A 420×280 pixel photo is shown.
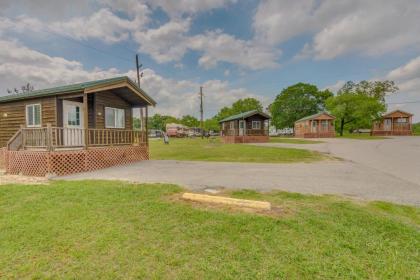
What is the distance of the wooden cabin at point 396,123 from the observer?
42.1m

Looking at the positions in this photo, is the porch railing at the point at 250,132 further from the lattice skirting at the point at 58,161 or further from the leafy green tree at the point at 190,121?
the leafy green tree at the point at 190,121

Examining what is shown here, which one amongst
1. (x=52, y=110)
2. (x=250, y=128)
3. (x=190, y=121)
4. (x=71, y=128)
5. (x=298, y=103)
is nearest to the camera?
(x=71, y=128)

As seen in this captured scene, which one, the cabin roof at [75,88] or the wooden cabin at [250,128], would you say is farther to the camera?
the wooden cabin at [250,128]

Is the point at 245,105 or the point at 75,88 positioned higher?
the point at 245,105

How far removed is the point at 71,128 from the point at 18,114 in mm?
5381

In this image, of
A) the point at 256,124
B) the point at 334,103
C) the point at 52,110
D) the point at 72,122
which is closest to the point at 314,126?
the point at 334,103

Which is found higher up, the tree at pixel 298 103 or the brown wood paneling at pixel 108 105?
the tree at pixel 298 103

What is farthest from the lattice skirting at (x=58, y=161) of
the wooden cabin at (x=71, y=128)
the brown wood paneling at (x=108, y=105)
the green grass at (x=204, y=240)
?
the green grass at (x=204, y=240)

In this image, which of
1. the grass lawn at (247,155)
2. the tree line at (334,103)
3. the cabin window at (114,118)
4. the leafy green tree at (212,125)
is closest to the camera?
the cabin window at (114,118)

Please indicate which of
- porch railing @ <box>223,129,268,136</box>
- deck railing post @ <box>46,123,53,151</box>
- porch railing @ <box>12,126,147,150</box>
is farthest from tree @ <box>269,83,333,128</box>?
deck railing post @ <box>46,123,53,151</box>

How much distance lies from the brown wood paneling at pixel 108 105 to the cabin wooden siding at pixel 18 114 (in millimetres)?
→ 1898

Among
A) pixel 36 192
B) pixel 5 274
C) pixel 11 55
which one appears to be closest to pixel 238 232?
pixel 5 274

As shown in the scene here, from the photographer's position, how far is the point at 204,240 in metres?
3.16

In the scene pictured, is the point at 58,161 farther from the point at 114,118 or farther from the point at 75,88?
the point at 114,118
